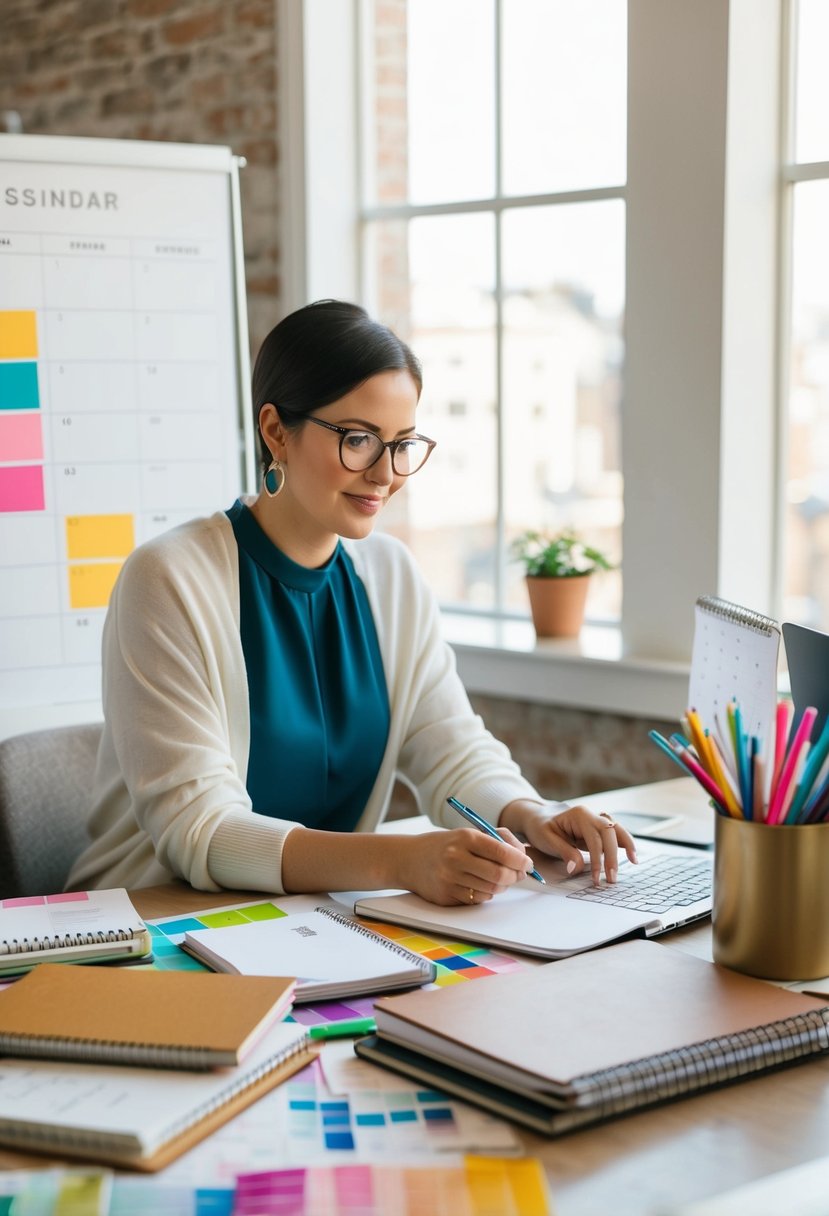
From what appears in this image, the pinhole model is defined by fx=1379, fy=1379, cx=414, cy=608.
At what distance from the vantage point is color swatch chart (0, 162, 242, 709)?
2.87 m

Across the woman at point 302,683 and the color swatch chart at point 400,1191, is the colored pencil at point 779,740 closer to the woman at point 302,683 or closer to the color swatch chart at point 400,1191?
the woman at point 302,683

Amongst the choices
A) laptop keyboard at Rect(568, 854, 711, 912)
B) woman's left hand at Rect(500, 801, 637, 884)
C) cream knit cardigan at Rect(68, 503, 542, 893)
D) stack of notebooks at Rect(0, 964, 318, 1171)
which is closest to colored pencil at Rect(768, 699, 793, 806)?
laptop keyboard at Rect(568, 854, 711, 912)

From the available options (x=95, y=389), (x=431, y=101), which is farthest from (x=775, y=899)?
(x=431, y=101)

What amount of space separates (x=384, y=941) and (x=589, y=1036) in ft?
1.11

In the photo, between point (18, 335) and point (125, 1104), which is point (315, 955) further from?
point (18, 335)

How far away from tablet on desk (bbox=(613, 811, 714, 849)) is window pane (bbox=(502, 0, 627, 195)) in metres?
1.74

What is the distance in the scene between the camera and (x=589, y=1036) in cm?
112

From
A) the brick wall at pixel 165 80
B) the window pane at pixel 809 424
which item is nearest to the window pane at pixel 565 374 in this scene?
the window pane at pixel 809 424

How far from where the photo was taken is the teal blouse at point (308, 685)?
1974 mm

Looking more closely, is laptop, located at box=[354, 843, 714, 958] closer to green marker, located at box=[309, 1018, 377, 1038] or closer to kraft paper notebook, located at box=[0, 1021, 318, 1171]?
green marker, located at box=[309, 1018, 377, 1038]

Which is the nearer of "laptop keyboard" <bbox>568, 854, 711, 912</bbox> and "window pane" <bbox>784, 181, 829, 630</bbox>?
"laptop keyboard" <bbox>568, 854, 711, 912</bbox>

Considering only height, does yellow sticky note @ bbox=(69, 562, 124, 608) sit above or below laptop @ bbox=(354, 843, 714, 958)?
above

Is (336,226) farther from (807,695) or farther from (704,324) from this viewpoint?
(807,695)

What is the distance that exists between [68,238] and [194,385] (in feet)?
1.35
